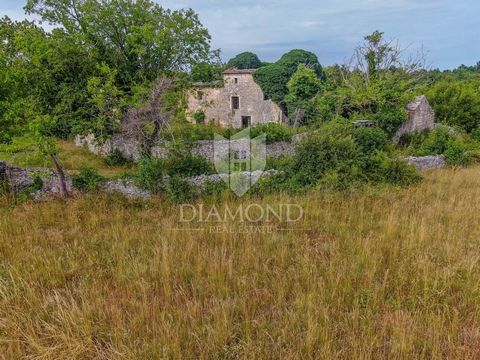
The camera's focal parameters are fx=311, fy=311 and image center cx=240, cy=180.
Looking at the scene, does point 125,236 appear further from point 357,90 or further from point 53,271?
point 357,90

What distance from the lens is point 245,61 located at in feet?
138

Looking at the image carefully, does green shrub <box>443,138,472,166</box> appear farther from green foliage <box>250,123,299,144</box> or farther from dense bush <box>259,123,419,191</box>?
green foliage <box>250,123,299,144</box>

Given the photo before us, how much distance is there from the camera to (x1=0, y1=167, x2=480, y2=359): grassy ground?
8.54 ft

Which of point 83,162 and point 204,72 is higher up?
point 204,72

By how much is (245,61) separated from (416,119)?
2998cm

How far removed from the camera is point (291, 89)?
70.8ft

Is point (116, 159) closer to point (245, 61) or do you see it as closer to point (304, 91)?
point (304, 91)

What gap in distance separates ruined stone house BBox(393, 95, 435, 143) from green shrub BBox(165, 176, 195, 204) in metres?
12.2

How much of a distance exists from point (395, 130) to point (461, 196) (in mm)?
9378

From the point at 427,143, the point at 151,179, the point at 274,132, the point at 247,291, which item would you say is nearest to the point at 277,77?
the point at 274,132

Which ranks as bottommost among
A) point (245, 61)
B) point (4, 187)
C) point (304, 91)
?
point (4, 187)

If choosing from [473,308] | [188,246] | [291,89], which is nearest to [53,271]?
[188,246]

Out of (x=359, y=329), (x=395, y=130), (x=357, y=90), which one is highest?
(x=357, y=90)

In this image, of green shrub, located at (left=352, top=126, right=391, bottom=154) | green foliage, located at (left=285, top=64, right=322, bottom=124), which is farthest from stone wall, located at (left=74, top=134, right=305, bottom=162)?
green foliage, located at (left=285, top=64, right=322, bottom=124)
